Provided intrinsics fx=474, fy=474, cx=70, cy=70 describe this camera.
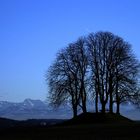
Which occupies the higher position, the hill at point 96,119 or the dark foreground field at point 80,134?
the hill at point 96,119

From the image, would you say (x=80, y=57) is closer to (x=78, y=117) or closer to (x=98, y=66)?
(x=98, y=66)

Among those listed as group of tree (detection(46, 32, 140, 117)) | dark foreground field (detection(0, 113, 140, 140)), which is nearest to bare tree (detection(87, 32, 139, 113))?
group of tree (detection(46, 32, 140, 117))

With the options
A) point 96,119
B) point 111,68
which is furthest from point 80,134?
point 111,68

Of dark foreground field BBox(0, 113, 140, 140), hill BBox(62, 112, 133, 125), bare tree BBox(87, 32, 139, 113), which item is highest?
bare tree BBox(87, 32, 139, 113)

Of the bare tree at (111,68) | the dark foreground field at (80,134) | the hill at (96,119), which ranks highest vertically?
the bare tree at (111,68)

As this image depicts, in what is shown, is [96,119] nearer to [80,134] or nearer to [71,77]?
[71,77]

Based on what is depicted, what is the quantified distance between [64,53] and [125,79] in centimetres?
1345

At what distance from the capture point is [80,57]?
8319 cm

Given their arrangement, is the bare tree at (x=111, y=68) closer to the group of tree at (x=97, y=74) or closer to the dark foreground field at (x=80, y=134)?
the group of tree at (x=97, y=74)

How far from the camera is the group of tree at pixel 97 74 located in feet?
255

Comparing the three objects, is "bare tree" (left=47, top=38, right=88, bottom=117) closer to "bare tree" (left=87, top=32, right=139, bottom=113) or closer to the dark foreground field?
"bare tree" (left=87, top=32, right=139, bottom=113)

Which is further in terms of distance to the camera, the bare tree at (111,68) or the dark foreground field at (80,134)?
the bare tree at (111,68)

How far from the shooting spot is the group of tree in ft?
255

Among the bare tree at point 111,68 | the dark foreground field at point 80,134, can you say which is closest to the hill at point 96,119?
the bare tree at point 111,68
